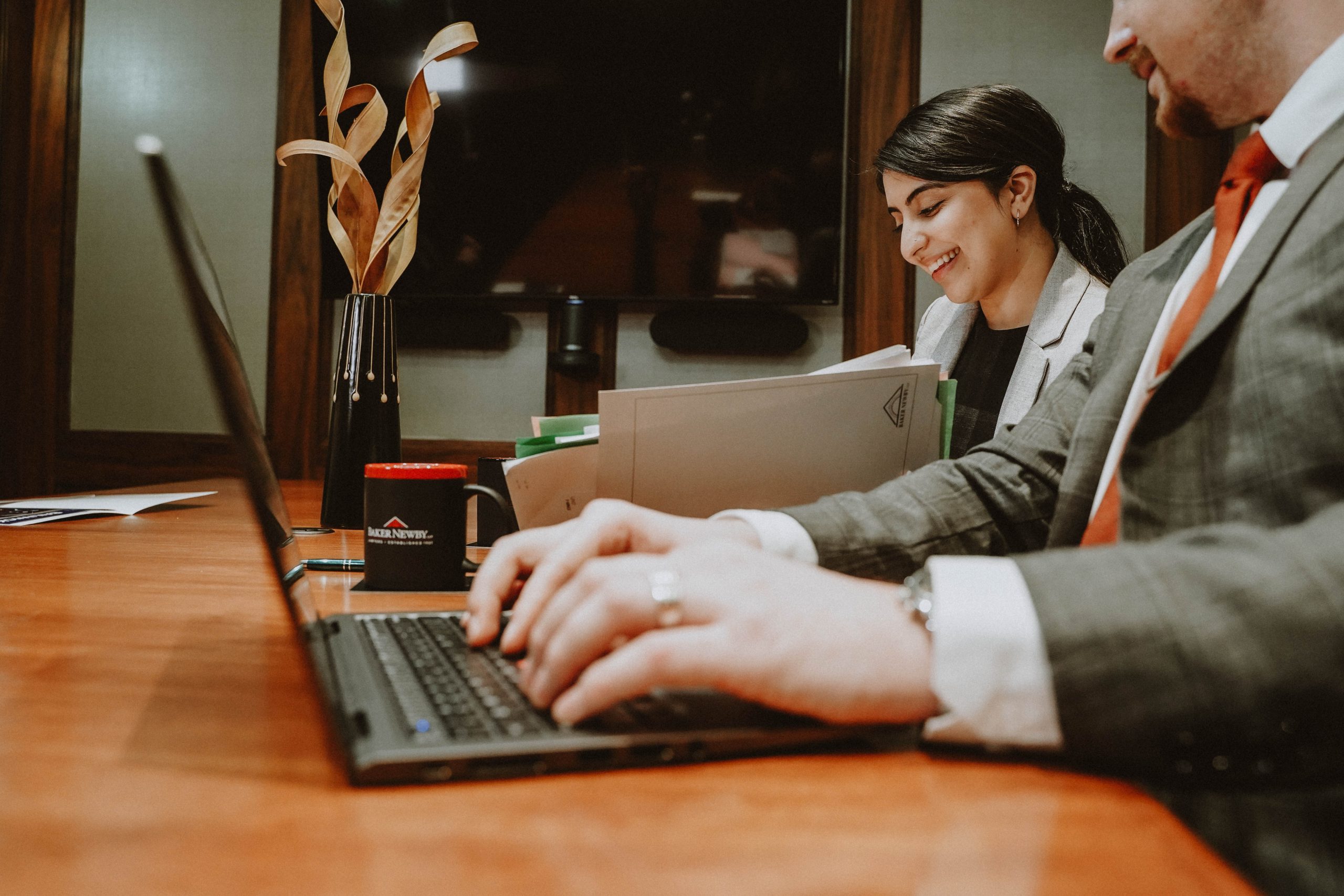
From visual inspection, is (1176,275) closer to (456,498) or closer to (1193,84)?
(1193,84)

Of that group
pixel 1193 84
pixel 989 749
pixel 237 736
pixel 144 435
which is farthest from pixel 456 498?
pixel 144 435

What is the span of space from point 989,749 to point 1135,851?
0.34 ft

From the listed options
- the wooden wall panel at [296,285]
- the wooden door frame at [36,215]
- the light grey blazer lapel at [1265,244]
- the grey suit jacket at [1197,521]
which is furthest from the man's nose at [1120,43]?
the wooden door frame at [36,215]

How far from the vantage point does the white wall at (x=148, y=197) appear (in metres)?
2.99

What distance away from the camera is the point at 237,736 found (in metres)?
0.44

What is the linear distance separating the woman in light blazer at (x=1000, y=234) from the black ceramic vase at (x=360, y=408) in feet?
3.53

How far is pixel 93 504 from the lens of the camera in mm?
1395

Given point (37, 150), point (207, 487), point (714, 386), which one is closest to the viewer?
point (714, 386)

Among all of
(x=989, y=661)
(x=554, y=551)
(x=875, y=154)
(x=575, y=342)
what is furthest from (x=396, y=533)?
(x=875, y=154)

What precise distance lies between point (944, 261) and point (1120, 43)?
3.65 ft

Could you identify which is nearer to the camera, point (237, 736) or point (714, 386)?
point (237, 736)

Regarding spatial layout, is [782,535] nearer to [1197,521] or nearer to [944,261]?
[1197,521]

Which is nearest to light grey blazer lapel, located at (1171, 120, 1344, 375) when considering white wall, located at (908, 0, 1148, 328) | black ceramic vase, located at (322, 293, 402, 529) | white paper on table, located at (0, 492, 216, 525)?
black ceramic vase, located at (322, 293, 402, 529)

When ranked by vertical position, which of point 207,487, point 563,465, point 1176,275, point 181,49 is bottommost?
point 207,487
